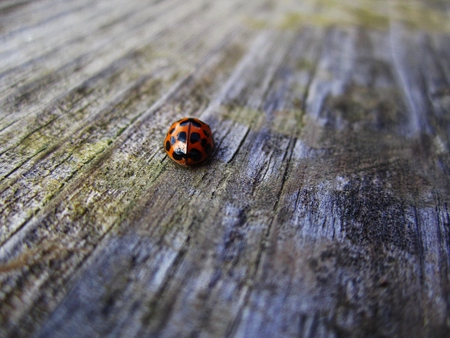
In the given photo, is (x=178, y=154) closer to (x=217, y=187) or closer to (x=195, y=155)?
(x=195, y=155)

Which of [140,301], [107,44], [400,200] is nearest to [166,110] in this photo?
[107,44]

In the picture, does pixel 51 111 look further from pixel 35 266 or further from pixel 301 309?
pixel 301 309

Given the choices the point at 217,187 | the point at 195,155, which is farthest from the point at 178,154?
the point at 217,187

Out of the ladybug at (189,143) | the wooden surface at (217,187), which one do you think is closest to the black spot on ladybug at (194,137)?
the ladybug at (189,143)

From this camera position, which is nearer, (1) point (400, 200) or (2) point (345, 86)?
(1) point (400, 200)

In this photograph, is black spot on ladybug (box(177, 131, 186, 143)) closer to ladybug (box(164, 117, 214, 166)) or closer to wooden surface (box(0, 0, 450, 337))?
ladybug (box(164, 117, 214, 166))

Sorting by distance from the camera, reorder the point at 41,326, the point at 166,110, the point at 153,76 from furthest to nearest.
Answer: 1. the point at 153,76
2. the point at 166,110
3. the point at 41,326

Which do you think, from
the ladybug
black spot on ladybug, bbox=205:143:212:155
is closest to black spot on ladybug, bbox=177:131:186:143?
the ladybug

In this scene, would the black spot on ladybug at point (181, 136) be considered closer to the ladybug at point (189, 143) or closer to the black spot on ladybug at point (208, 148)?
the ladybug at point (189, 143)
